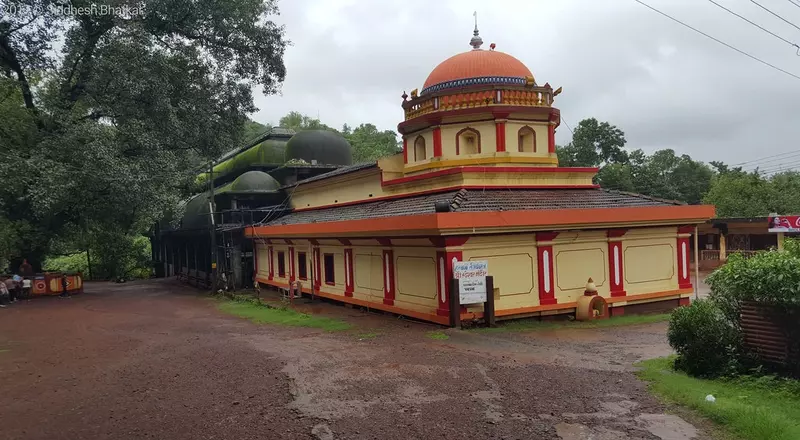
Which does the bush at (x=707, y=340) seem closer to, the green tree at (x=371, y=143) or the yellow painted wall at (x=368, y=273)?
the yellow painted wall at (x=368, y=273)

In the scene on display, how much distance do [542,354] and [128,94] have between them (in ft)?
60.4

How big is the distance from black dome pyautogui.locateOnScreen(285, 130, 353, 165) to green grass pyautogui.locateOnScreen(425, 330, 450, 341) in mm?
17453

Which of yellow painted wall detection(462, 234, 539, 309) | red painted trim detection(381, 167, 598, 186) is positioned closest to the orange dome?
red painted trim detection(381, 167, 598, 186)

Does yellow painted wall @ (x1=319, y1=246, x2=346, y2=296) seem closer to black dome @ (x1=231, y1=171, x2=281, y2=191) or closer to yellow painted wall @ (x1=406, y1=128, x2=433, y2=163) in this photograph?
yellow painted wall @ (x1=406, y1=128, x2=433, y2=163)

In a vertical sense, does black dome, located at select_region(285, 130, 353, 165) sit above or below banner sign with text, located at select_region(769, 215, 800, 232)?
above

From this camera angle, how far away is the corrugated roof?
1409 cm

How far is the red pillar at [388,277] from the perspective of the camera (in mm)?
15547

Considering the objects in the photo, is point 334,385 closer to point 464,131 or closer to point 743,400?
point 743,400

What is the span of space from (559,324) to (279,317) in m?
8.15

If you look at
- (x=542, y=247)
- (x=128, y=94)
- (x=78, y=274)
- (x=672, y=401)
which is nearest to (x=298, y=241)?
(x=128, y=94)

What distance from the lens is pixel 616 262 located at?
50.2 ft

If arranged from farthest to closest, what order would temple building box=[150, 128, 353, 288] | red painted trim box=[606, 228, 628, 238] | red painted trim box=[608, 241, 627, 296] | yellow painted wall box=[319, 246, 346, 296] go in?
temple building box=[150, 128, 353, 288], yellow painted wall box=[319, 246, 346, 296], red painted trim box=[608, 241, 627, 296], red painted trim box=[606, 228, 628, 238]

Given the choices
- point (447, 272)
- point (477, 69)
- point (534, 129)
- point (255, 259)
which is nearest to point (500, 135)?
point (534, 129)

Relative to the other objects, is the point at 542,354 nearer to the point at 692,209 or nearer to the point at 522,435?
the point at 522,435
